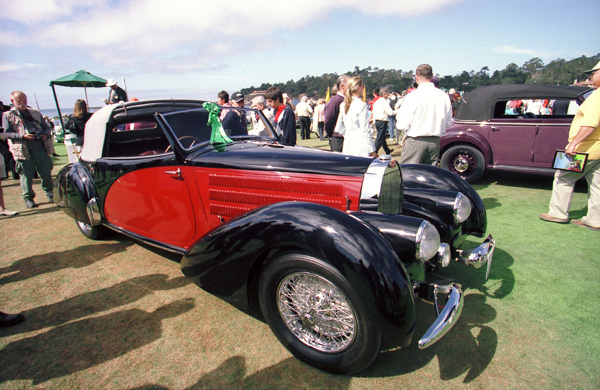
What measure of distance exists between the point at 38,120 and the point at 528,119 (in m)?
8.51

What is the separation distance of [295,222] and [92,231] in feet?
11.1

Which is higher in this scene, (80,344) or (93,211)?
(93,211)

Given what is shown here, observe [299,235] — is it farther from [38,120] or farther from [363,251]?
[38,120]

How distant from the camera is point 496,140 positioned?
581cm

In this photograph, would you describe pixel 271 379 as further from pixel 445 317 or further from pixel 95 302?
pixel 95 302

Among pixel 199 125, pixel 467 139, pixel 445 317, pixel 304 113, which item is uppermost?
pixel 199 125

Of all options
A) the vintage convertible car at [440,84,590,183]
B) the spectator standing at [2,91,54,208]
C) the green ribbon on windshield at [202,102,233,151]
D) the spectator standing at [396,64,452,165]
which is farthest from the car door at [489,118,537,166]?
the spectator standing at [2,91,54,208]

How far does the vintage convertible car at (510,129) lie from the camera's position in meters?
5.31

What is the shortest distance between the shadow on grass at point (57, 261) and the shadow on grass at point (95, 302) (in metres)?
0.76

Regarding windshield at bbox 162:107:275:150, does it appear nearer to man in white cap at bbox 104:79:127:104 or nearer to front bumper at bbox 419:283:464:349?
front bumper at bbox 419:283:464:349

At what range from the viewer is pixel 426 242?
1.88m

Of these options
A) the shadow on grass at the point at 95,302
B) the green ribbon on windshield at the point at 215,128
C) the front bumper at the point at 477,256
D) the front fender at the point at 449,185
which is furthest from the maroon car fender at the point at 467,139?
the shadow on grass at the point at 95,302

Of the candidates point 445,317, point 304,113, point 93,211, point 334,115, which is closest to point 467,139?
point 334,115

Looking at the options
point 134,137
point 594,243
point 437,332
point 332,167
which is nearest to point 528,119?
point 594,243
